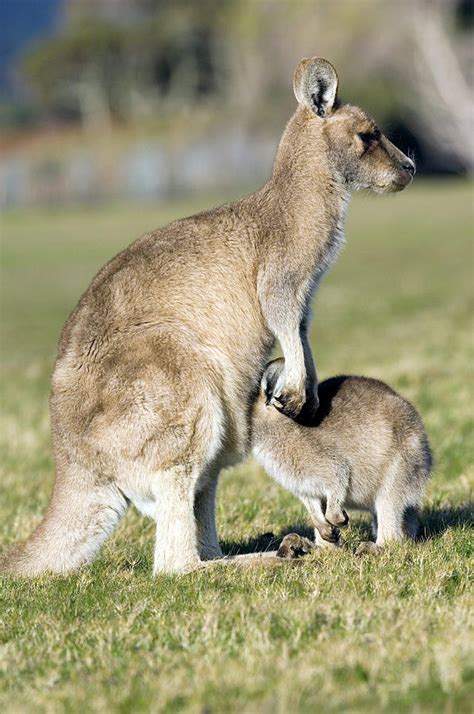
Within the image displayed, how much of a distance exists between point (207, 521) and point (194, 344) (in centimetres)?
86

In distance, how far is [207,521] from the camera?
507 cm

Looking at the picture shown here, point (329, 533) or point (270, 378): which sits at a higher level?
point (270, 378)

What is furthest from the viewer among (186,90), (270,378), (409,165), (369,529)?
(186,90)

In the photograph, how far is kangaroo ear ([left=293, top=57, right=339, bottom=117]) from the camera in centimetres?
514

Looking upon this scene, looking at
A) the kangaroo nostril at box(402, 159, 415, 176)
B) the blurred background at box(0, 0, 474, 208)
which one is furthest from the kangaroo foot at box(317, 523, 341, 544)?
the blurred background at box(0, 0, 474, 208)

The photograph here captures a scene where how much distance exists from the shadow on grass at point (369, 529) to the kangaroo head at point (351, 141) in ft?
5.48

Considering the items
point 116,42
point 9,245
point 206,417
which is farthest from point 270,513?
point 116,42

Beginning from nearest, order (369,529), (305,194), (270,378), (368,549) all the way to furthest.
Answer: (368,549), (270,378), (305,194), (369,529)

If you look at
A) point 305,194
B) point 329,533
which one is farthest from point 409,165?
point 329,533

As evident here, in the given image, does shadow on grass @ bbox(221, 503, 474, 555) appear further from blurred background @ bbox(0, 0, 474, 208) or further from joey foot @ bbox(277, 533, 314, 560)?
blurred background @ bbox(0, 0, 474, 208)

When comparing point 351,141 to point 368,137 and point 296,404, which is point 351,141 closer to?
point 368,137

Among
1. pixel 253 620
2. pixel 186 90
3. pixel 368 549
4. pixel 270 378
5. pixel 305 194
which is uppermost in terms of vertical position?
pixel 186 90

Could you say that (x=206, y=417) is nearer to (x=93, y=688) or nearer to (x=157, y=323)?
(x=157, y=323)

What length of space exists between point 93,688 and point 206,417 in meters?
1.51
